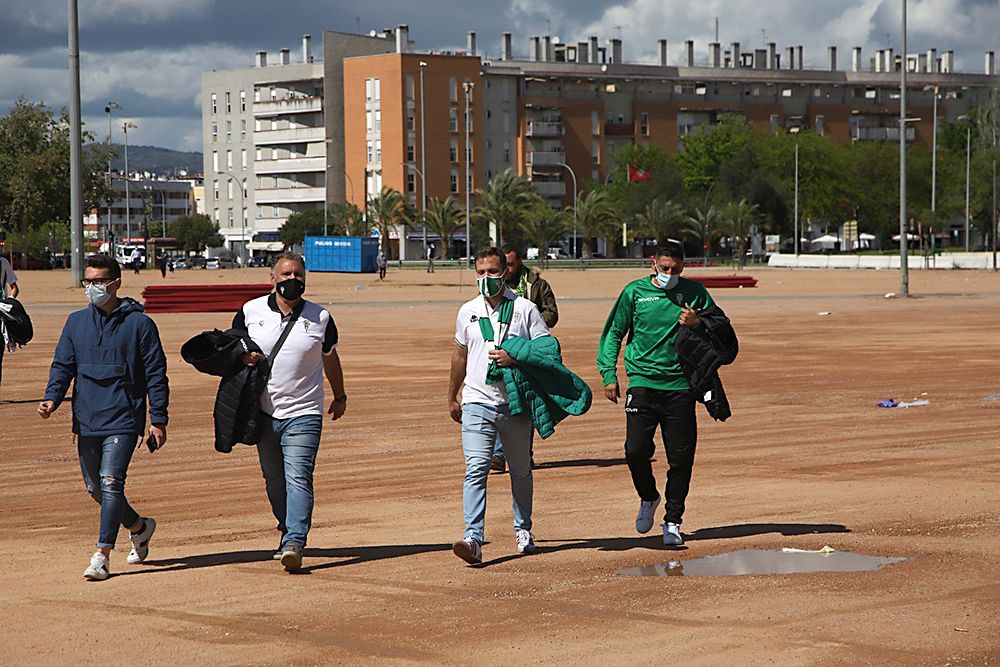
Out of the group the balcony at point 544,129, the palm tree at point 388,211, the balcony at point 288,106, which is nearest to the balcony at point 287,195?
the balcony at point 288,106

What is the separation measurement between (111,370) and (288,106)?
461 ft

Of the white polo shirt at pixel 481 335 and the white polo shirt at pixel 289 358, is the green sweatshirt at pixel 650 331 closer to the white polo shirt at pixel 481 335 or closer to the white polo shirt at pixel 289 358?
the white polo shirt at pixel 481 335

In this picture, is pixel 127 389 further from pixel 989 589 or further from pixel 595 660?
pixel 989 589

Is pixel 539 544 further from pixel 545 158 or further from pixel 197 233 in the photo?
pixel 197 233

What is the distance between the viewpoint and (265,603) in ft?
23.9

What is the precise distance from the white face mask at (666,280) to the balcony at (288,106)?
448 feet

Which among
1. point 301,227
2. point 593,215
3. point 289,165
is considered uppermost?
point 289,165

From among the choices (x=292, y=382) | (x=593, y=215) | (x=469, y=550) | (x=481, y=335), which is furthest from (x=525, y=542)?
(x=593, y=215)

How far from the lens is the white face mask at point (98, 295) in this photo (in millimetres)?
7893

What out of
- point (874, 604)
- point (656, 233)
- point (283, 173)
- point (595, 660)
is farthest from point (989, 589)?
point (283, 173)

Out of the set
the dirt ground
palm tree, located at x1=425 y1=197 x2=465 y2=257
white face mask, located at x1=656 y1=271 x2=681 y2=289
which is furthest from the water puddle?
palm tree, located at x1=425 y1=197 x2=465 y2=257

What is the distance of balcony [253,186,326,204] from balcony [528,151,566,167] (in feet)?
67.4

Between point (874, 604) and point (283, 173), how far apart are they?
143986 millimetres

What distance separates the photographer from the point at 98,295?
7895 mm
